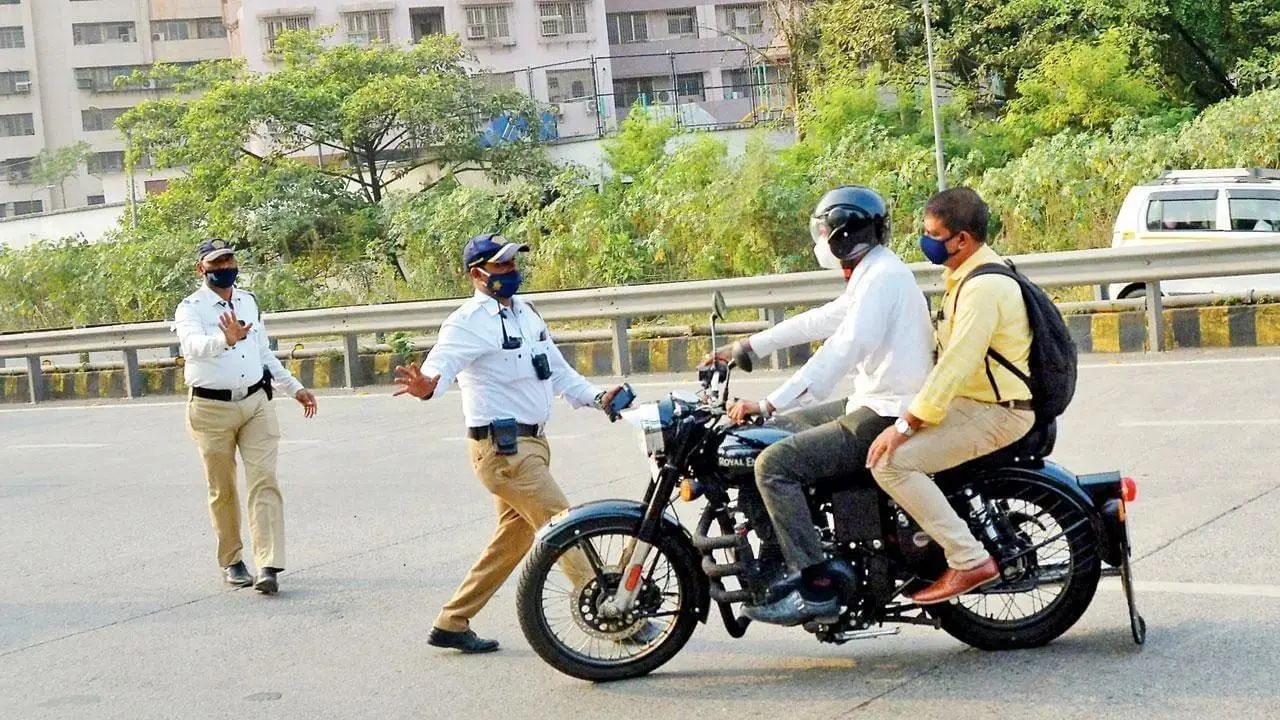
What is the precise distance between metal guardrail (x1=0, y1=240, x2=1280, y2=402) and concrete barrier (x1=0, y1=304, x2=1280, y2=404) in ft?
0.66

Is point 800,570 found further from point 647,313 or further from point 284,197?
point 284,197

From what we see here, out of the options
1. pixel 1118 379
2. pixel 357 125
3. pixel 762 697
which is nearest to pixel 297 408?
pixel 1118 379

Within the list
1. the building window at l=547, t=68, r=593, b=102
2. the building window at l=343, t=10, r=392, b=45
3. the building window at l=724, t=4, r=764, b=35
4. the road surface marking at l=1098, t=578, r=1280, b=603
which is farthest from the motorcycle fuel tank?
the building window at l=724, t=4, r=764, b=35

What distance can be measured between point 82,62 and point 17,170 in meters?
6.48

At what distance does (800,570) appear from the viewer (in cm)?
578

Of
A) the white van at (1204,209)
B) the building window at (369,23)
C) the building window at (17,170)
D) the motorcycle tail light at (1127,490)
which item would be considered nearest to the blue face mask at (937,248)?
the motorcycle tail light at (1127,490)

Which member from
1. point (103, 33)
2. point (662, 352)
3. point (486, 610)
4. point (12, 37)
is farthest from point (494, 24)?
point (486, 610)

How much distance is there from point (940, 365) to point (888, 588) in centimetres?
84

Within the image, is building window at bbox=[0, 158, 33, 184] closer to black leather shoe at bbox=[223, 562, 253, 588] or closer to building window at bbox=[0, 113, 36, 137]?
building window at bbox=[0, 113, 36, 137]

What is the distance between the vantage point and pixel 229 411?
28.9 feet

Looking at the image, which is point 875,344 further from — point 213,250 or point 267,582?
point 213,250

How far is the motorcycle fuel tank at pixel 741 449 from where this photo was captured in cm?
587

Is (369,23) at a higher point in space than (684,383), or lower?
higher

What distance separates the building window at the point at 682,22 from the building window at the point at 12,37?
119 ft
